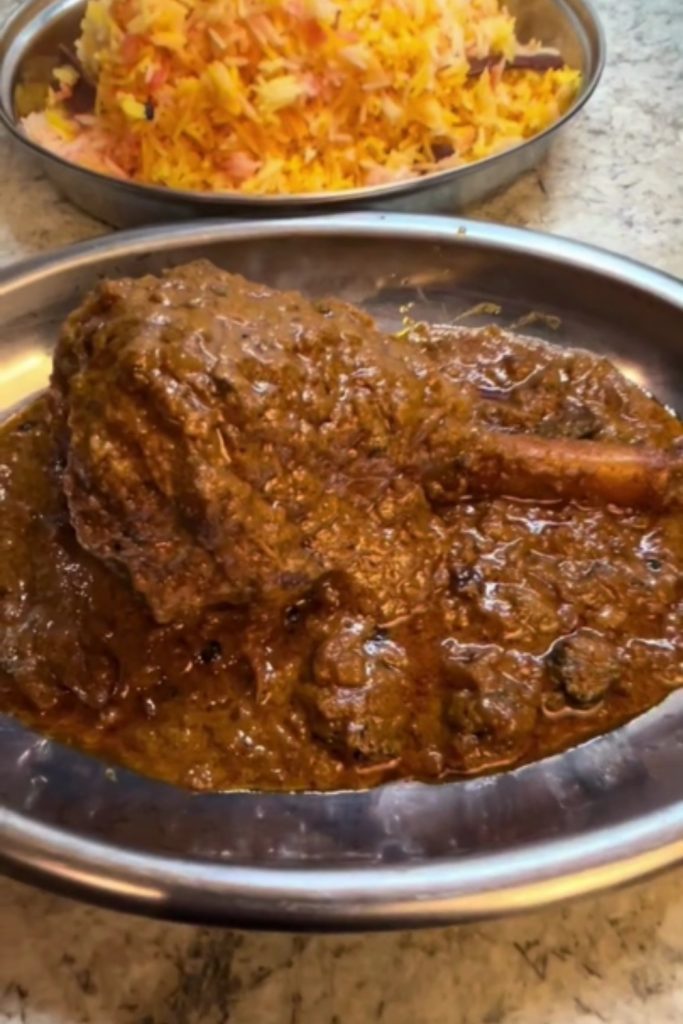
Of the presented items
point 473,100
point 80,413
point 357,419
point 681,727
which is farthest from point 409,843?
point 473,100

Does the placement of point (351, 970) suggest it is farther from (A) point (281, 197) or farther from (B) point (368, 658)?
(A) point (281, 197)

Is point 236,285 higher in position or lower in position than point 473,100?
higher

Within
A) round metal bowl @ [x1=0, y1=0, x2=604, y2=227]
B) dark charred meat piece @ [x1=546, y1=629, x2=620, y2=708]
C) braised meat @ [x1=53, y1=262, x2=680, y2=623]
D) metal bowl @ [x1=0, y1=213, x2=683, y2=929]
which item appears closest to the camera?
metal bowl @ [x1=0, y1=213, x2=683, y2=929]

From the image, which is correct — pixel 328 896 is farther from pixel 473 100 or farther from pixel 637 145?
pixel 637 145

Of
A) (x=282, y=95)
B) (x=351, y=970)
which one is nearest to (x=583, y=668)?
(x=351, y=970)

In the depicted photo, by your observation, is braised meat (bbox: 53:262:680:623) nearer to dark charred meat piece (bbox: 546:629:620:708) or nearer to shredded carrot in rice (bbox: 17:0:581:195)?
dark charred meat piece (bbox: 546:629:620:708)

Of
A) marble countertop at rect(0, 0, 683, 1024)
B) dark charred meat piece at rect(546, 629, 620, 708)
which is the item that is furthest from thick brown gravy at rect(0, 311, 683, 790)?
marble countertop at rect(0, 0, 683, 1024)

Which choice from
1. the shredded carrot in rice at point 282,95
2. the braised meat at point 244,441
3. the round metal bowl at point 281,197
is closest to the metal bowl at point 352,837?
the braised meat at point 244,441
